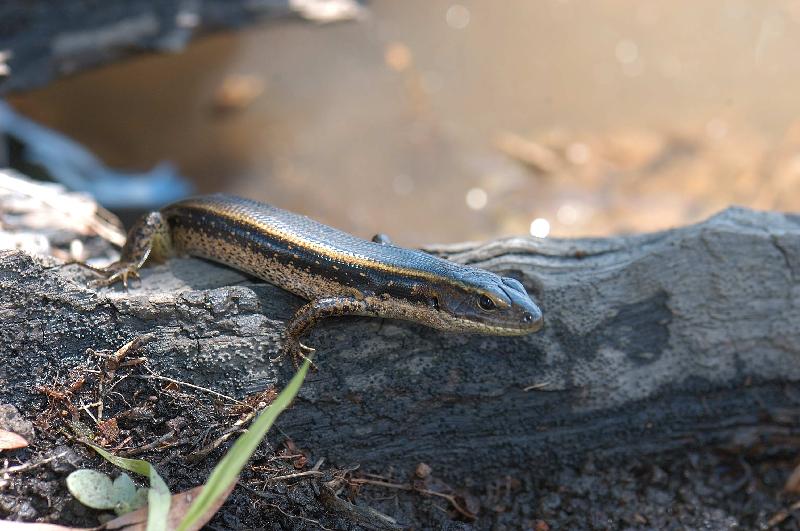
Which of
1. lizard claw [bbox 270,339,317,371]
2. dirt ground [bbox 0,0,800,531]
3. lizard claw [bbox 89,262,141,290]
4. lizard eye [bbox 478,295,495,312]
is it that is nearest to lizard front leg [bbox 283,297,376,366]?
lizard claw [bbox 270,339,317,371]

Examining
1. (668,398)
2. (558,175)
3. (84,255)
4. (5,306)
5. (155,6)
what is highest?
(558,175)

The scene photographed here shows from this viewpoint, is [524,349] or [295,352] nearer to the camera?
[295,352]

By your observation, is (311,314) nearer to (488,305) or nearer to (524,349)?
(488,305)

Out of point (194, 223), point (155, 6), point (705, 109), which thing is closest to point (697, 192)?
point (705, 109)

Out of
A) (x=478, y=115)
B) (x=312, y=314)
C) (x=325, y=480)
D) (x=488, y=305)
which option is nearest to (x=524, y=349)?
(x=488, y=305)

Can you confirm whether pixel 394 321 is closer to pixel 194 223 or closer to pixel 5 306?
pixel 194 223

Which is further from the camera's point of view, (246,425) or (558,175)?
(558,175)

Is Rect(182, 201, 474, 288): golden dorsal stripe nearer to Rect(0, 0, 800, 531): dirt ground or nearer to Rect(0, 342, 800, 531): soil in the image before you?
Rect(0, 342, 800, 531): soil
